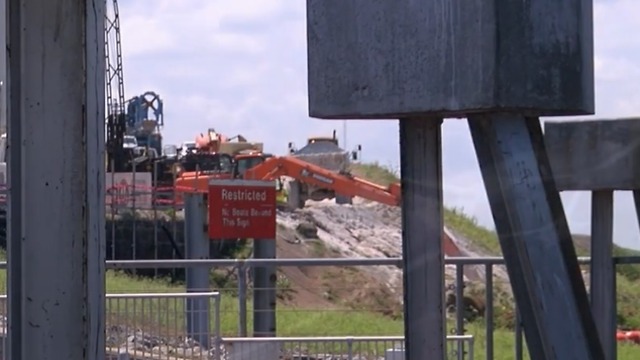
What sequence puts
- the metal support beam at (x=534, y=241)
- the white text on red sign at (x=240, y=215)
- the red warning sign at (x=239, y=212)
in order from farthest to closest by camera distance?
the white text on red sign at (x=240, y=215), the red warning sign at (x=239, y=212), the metal support beam at (x=534, y=241)

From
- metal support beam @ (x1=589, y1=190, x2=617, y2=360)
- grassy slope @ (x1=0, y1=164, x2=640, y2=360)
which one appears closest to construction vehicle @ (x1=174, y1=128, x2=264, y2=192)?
grassy slope @ (x1=0, y1=164, x2=640, y2=360)

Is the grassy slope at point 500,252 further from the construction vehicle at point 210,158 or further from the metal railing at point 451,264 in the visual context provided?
the construction vehicle at point 210,158

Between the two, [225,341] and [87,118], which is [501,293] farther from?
[87,118]

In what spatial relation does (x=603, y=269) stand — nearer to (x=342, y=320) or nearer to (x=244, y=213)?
(x=342, y=320)

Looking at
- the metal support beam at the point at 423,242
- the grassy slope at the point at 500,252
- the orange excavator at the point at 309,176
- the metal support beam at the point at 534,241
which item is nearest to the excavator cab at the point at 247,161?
the orange excavator at the point at 309,176

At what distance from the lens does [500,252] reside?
972 cm

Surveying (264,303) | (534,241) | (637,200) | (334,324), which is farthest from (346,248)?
(534,241)

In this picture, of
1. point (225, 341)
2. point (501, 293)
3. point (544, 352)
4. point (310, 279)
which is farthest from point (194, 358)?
point (310, 279)

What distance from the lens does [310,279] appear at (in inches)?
1281

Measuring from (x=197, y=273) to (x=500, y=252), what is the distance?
7.17 meters

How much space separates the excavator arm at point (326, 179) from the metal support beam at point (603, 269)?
89.8 feet

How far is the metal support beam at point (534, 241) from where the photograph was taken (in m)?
4.84

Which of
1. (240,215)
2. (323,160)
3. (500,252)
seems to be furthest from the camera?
(323,160)

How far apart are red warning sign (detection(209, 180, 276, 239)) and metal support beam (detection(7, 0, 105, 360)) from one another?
1313cm
